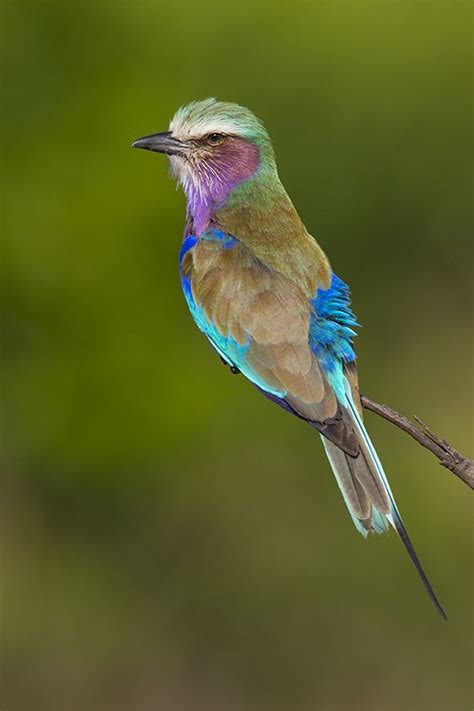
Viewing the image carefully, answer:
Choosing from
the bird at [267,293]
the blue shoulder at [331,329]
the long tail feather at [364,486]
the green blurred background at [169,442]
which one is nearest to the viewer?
the long tail feather at [364,486]

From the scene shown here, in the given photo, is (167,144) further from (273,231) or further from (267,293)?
(267,293)

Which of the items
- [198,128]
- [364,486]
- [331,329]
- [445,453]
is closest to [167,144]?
[198,128]

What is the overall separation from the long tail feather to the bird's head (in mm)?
702

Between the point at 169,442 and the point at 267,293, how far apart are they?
550cm

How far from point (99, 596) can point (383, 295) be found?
125 inches

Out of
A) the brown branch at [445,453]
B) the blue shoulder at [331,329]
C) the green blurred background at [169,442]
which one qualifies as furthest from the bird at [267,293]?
the green blurred background at [169,442]

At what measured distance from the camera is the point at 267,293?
9.62 ft

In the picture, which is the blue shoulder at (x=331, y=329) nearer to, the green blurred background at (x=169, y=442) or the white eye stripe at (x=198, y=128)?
the white eye stripe at (x=198, y=128)

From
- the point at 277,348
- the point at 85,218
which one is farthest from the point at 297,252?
the point at 85,218

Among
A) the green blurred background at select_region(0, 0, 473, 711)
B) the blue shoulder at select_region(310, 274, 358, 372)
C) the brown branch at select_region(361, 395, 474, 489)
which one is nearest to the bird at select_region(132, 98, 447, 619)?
the blue shoulder at select_region(310, 274, 358, 372)

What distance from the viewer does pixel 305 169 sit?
9.34 m

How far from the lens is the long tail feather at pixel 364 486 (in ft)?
8.78

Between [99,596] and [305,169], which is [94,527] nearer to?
[99,596]

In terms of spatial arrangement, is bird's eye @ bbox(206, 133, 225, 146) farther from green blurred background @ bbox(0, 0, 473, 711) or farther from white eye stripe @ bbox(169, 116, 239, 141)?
green blurred background @ bbox(0, 0, 473, 711)
